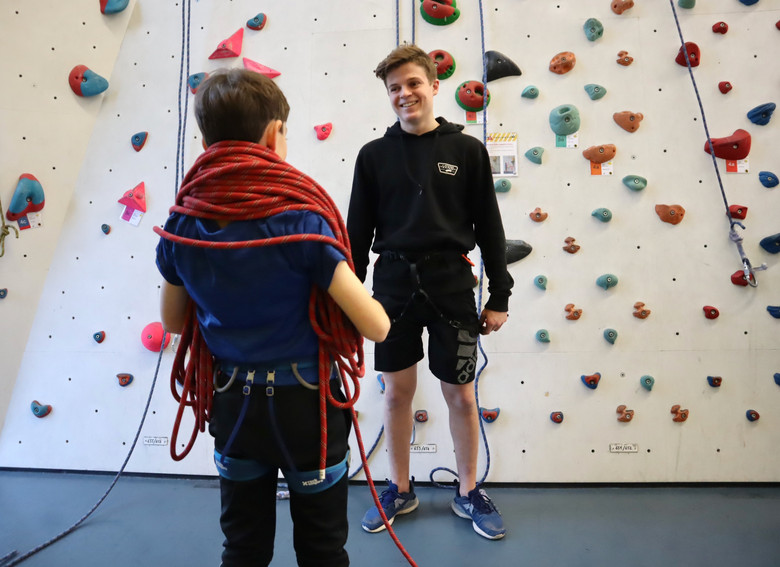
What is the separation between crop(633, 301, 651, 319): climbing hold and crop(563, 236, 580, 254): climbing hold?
0.96 feet

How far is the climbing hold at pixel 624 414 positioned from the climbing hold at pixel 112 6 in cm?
228

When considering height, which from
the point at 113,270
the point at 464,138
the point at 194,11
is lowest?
the point at 113,270

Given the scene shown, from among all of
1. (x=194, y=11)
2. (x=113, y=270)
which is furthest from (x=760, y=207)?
(x=113, y=270)

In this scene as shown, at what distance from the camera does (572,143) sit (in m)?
1.71

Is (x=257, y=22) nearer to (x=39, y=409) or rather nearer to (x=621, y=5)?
(x=621, y=5)

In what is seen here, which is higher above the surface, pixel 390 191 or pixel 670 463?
pixel 390 191

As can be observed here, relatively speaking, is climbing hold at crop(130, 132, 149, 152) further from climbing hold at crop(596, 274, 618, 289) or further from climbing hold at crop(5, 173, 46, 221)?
climbing hold at crop(596, 274, 618, 289)

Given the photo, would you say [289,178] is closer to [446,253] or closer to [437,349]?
[446,253]

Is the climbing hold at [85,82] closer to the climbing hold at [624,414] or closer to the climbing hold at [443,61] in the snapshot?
the climbing hold at [443,61]

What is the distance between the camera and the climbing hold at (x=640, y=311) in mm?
1681

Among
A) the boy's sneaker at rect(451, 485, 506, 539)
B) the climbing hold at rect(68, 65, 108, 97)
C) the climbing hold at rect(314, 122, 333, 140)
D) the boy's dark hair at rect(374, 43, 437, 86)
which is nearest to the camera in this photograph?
the boy's dark hair at rect(374, 43, 437, 86)

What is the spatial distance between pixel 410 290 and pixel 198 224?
0.67m

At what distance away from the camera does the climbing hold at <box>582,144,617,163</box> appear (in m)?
1.67

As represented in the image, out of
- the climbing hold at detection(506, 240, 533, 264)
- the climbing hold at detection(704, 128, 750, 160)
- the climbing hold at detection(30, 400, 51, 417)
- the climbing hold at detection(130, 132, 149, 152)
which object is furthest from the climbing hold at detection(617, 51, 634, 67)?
the climbing hold at detection(30, 400, 51, 417)
